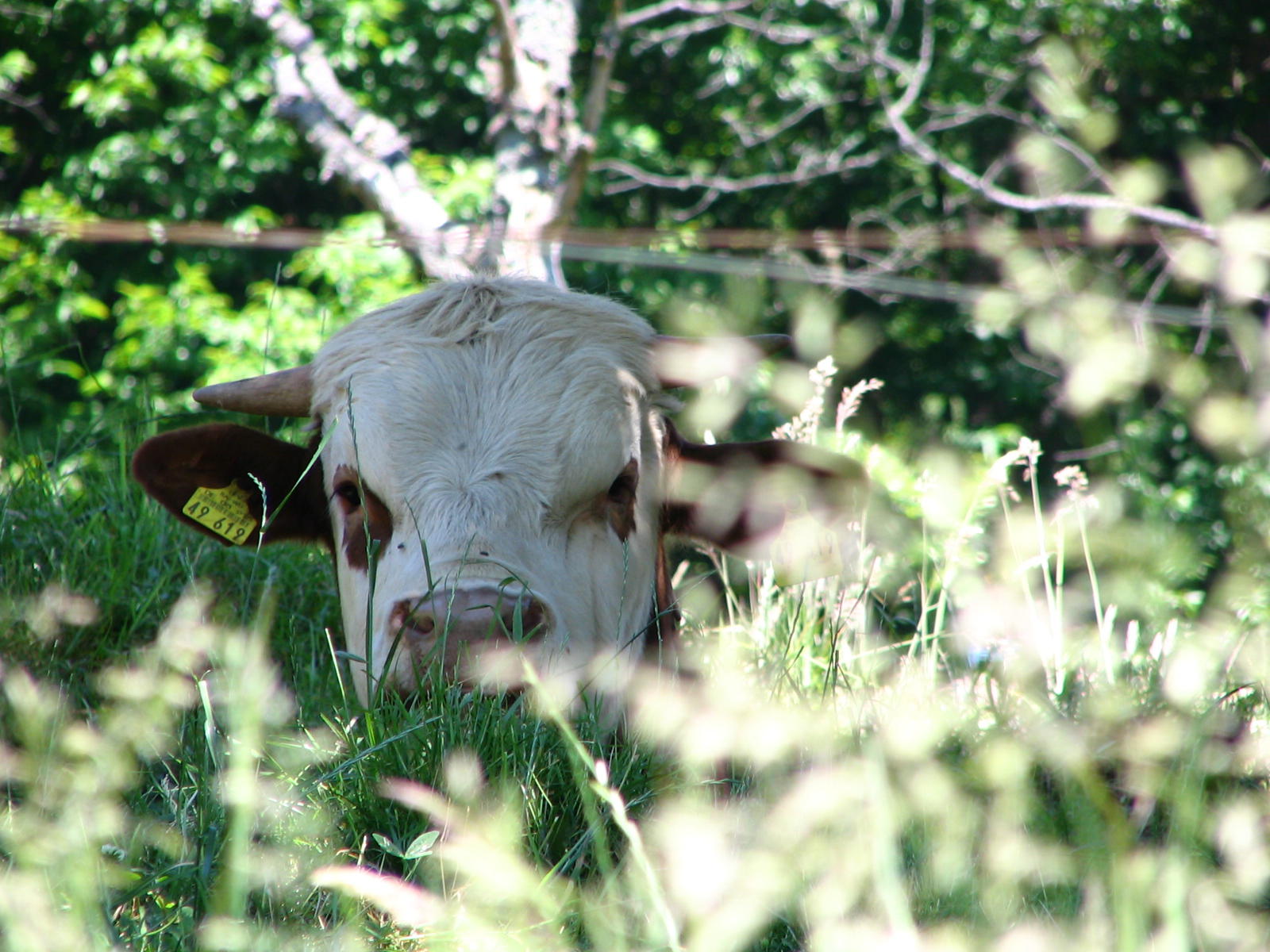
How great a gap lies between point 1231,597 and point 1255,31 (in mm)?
11512

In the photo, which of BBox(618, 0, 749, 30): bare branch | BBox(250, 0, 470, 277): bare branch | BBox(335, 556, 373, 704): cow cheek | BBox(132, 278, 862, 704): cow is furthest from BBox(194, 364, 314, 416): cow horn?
BBox(618, 0, 749, 30): bare branch

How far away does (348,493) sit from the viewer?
3076 millimetres

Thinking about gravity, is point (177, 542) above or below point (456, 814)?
below

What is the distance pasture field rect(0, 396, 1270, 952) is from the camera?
1404mm

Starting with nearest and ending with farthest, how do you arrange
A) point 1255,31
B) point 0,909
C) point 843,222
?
point 0,909
point 1255,31
point 843,222

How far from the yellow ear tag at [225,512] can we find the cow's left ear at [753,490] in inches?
48.1

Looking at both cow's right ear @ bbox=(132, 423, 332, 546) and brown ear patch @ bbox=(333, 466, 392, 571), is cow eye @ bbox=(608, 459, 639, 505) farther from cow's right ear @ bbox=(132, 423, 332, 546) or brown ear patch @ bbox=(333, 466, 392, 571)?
cow's right ear @ bbox=(132, 423, 332, 546)

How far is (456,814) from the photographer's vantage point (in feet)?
6.53

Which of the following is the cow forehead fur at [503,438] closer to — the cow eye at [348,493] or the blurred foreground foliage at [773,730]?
the cow eye at [348,493]

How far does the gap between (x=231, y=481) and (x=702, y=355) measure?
139 cm

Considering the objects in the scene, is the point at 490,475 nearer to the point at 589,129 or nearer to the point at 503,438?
the point at 503,438

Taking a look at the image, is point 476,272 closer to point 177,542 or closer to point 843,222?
point 177,542

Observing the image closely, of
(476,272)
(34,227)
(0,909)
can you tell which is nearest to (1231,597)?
(0,909)

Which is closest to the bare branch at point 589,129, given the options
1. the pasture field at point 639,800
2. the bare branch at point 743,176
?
the bare branch at point 743,176
